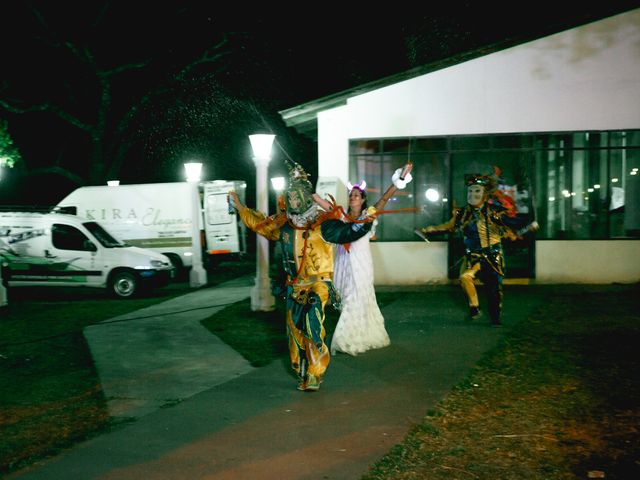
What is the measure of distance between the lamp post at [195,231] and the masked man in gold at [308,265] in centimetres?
1019

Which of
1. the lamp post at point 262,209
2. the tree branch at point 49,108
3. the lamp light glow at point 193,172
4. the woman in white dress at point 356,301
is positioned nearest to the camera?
the woman in white dress at point 356,301

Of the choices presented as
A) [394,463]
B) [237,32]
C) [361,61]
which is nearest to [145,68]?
[237,32]

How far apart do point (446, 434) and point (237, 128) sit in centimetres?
2898

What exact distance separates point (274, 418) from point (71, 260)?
10320mm

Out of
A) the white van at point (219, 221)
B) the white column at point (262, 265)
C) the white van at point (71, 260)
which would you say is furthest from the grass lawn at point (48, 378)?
the white van at point (219, 221)

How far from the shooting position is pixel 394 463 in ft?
16.3

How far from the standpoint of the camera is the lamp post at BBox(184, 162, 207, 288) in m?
16.8

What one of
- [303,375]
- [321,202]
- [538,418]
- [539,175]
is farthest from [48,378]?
[539,175]

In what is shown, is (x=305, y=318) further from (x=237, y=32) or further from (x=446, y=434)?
(x=237, y=32)

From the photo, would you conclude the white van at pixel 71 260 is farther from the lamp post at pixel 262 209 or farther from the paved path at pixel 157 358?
the lamp post at pixel 262 209

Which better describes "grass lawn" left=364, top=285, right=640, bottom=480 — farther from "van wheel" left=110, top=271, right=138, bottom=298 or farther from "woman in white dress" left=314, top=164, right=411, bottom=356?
"van wheel" left=110, top=271, right=138, bottom=298

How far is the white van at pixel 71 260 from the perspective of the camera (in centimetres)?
1513

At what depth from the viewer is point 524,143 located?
14672 mm

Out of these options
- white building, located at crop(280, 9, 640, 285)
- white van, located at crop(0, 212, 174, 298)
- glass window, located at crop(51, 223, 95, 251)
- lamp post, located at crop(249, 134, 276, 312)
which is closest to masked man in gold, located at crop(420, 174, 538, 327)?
lamp post, located at crop(249, 134, 276, 312)
